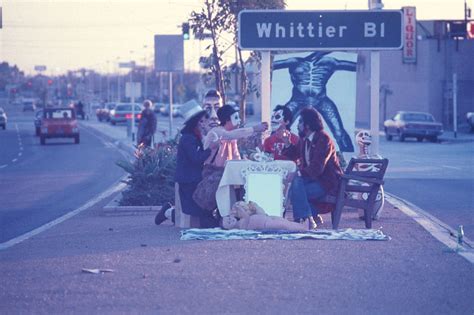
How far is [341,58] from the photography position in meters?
16.3

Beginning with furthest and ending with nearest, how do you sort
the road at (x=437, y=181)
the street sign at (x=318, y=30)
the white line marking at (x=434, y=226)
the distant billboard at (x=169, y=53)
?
the distant billboard at (x=169, y=53), the road at (x=437, y=181), the street sign at (x=318, y=30), the white line marking at (x=434, y=226)

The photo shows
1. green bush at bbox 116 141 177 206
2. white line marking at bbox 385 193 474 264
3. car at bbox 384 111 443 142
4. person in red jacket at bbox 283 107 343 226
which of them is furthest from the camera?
car at bbox 384 111 443 142

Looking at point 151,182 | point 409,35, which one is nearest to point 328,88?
point 151,182

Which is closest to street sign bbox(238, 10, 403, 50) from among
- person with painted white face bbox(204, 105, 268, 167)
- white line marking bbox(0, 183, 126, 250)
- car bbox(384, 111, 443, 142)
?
person with painted white face bbox(204, 105, 268, 167)

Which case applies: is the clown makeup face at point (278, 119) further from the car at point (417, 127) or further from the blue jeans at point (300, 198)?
the car at point (417, 127)

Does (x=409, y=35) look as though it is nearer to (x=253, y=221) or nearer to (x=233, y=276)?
(x=253, y=221)

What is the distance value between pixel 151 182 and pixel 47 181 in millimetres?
10021

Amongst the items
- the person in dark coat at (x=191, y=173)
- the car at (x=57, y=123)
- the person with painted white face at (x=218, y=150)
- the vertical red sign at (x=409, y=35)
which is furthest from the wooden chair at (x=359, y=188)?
the vertical red sign at (x=409, y=35)

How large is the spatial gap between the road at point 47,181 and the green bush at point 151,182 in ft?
4.76

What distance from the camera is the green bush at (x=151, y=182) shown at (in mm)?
16578

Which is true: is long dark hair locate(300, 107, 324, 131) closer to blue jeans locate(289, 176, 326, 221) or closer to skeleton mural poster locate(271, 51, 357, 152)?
blue jeans locate(289, 176, 326, 221)

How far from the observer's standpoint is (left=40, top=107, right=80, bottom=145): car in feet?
166

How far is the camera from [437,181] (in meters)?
24.5

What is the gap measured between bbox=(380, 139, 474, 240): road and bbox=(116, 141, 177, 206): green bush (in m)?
4.42
